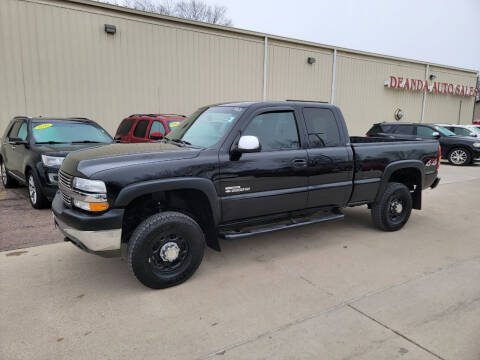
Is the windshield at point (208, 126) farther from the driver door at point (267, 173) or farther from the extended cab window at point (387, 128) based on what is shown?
the extended cab window at point (387, 128)

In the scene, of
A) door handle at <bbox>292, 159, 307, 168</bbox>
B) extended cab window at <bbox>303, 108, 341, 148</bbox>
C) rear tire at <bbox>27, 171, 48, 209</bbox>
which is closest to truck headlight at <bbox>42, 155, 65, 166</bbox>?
rear tire at <bbox>27, 171, 48, 209</bbox>

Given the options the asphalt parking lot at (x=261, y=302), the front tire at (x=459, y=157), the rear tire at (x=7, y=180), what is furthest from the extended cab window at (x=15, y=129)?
the front tire at (x=459, y=157)

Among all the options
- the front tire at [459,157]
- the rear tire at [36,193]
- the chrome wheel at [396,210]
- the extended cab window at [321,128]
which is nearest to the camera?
the extended cab window at [321,128]

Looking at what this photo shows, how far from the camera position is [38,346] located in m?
2.61

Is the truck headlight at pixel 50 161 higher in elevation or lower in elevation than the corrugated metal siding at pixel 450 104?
lower

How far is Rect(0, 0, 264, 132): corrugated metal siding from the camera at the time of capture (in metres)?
10.3

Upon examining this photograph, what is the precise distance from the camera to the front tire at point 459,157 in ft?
45.5

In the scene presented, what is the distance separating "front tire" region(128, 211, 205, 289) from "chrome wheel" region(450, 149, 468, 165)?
1394 cm

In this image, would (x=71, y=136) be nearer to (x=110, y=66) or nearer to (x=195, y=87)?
(x=110, y=66)

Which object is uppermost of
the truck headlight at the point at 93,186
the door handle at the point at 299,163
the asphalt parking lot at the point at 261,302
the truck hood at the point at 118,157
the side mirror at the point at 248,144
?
the side mirror at the point at 248,144

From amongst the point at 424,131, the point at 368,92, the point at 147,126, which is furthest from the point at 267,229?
the point at 368,92

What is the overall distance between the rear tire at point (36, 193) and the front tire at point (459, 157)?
574 inches

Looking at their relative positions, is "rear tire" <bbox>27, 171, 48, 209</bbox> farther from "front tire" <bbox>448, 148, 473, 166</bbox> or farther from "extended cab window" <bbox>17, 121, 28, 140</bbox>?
"front tire" <bbox>448, 148, 473, 166</bbox>

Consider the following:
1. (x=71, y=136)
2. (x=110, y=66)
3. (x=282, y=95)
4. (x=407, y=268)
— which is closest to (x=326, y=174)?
(x=407, y=268)
